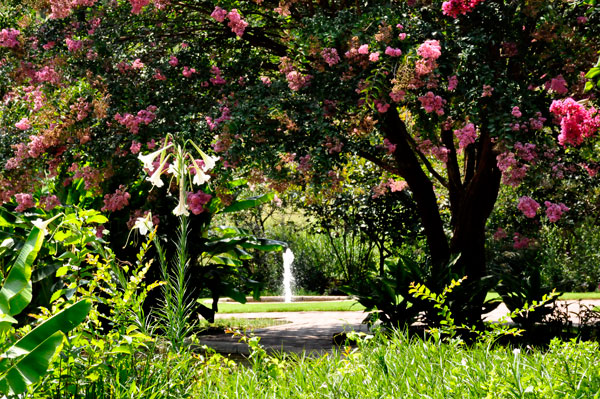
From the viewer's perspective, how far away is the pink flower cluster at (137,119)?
7648 millimetres

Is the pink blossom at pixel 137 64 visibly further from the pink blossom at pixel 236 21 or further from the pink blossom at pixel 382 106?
the pink blossom at pixel 382 106

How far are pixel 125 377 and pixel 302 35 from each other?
4.79 metres

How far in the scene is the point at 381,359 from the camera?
3768 mm

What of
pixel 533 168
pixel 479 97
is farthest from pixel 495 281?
pixel 479 97

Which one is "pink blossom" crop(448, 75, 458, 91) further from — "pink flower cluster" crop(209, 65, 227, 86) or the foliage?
the foliage

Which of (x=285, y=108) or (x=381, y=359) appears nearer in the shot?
(x=381, y=359)

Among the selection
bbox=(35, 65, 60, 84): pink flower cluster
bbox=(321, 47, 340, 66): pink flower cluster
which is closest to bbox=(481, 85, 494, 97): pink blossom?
bbox=(321, 47, 340, 66): pink flower cluster

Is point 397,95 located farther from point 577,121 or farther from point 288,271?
point 288,271

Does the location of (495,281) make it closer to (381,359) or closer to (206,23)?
(381,359)

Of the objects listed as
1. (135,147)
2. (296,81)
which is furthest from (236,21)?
(135,147)

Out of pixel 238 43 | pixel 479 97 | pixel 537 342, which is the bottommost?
pixel 537 342

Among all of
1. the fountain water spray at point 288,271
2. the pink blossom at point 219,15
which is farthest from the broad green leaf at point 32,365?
the fountain water spray at point 288,271

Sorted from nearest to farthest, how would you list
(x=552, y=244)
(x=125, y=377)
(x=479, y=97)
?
(x=125, y=377) < (x=479, y=97) < (x=552, y=244)

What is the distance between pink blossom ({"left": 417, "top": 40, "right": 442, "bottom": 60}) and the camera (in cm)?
646
